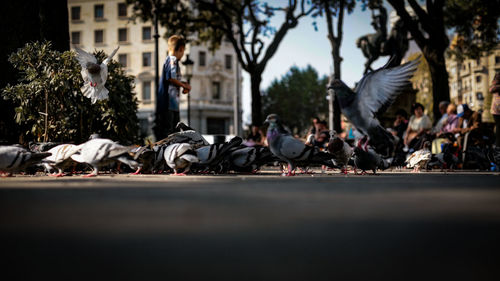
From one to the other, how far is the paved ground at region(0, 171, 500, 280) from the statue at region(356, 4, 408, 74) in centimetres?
1412

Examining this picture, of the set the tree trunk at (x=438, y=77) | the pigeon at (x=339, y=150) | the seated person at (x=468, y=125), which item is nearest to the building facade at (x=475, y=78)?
the tree trunk at (x=438, y=77)

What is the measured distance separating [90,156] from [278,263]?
150 inches

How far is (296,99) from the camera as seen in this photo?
227ft

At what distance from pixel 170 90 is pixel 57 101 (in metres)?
1.73

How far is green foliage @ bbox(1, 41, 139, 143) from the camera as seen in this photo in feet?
21.7

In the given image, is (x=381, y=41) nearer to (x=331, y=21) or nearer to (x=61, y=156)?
(x=331, y=21)

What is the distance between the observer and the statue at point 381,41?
52.7 feet

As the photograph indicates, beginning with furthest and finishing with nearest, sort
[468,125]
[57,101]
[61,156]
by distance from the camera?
[468,125]
[57,101]
[61,156]

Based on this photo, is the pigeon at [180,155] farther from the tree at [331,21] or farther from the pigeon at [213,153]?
the tree at [331,21]

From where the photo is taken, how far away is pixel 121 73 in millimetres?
8227

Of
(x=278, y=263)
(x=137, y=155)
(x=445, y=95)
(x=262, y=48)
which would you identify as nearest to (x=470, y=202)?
(x=278, y=263)

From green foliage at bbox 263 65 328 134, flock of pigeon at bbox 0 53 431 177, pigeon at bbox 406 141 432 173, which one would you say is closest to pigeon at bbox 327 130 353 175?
flock of pigeon at bbox 0 53 431 177

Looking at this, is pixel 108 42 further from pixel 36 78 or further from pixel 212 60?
pixel 36 78

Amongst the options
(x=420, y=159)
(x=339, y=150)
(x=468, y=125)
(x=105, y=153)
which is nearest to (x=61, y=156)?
(x=105, y=153)
